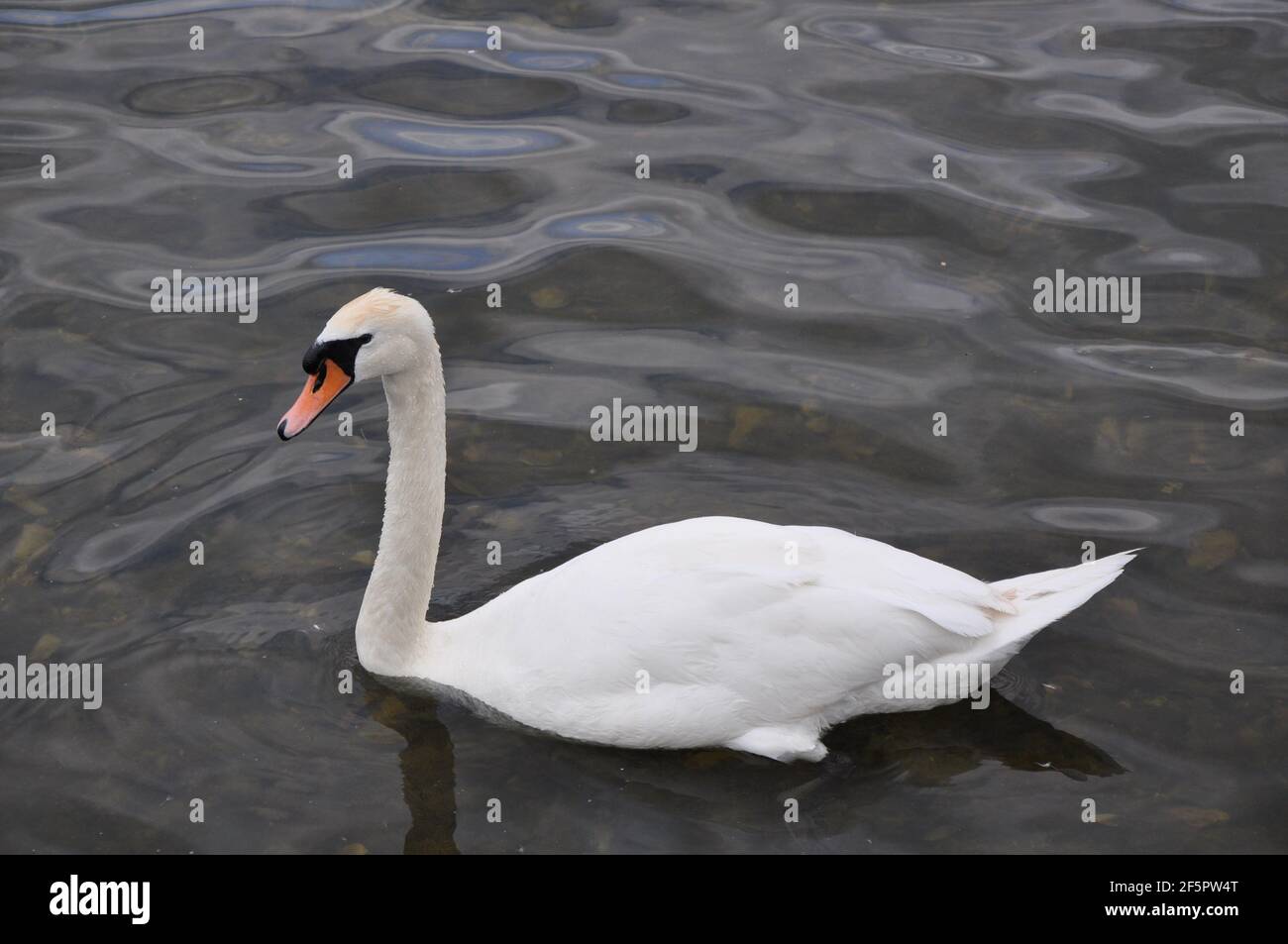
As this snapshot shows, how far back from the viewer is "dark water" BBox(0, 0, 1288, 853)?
7.19 meters

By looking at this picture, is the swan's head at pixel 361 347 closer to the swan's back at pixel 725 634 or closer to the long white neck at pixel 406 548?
the long white neck at pixel 406 548

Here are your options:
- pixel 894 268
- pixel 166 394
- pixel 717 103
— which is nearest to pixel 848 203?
pixel 894 268

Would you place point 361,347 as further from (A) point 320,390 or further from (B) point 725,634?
(B) point 725,634

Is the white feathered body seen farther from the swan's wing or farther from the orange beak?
the orange beak

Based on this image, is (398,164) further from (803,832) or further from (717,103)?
(803,832)

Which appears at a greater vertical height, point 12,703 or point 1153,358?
point 1153,358

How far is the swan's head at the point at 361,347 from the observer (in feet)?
23.0

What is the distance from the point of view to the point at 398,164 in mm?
12234

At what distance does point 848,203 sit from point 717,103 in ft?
6.02

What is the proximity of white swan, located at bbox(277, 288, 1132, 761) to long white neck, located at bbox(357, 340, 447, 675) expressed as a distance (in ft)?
0.11

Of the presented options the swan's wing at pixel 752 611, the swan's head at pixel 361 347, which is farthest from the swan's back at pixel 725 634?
the swan's head at pixel 361 347
